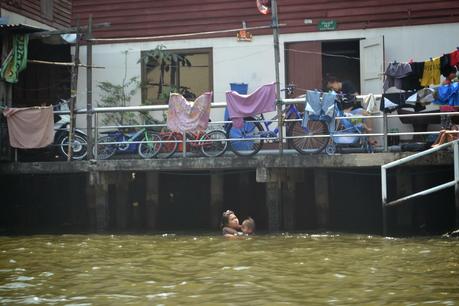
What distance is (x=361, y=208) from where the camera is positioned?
16.0 meters

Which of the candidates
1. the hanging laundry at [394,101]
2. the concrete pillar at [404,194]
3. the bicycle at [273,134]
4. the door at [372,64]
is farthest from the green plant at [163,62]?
the concrete pillar at [404,194]

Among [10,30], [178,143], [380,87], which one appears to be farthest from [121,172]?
[380,87]

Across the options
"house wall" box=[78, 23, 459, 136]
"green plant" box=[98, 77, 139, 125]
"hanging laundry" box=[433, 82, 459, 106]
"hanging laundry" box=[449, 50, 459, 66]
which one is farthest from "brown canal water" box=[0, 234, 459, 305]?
"house wall" box=[78, 23, 459, 136]

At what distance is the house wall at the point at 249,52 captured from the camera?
55.2 feet

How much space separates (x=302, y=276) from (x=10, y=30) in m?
9.15

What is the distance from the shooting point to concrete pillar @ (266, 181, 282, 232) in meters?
14.2

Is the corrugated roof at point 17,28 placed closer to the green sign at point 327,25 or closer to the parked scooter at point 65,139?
the parked scooter at point 65,139

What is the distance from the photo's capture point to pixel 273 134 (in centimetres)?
1478

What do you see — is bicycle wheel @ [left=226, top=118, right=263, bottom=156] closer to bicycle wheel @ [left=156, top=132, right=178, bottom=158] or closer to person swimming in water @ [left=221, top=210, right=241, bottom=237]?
bicycle wheel @ [left=156, top=132, right=178, bottom=158]

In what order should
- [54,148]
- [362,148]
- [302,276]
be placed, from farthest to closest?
[54,148], [362,148], [302,276]

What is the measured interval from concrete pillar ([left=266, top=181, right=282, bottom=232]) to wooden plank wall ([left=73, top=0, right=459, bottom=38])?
4.65 meters

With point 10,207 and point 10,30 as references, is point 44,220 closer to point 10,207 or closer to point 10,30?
point 10,207

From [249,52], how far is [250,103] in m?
3.40

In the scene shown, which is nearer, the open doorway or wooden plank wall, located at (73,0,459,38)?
wooden plank wall, located at (73,0,459,38)
